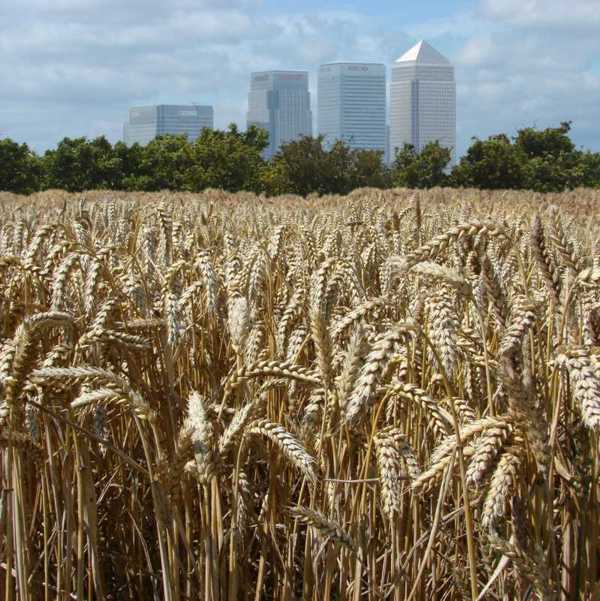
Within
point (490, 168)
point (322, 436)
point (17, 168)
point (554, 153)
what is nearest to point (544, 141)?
point (554, 153)

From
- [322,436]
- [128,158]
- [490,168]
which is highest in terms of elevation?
[128,158]

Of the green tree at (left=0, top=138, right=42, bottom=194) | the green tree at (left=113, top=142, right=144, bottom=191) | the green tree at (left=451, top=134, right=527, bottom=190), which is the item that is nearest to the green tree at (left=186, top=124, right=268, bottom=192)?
the green tree at (left=113, top=142, right=144, bottom=191)

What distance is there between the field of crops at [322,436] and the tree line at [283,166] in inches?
1047

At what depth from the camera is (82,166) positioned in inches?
1351

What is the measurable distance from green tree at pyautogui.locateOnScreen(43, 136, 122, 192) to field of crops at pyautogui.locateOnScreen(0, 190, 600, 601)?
32292mm

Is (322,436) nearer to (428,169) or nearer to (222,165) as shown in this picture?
(428,169)

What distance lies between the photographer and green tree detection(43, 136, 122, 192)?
33938mm

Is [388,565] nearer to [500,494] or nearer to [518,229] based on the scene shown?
[500,494]

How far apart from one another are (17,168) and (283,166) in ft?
33.0

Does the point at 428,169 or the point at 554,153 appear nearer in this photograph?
the point at 428,169

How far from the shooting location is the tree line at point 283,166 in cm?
2930

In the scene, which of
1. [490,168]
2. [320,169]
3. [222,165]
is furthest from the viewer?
[222,165]

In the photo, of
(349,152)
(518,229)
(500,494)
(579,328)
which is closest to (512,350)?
(500,494)

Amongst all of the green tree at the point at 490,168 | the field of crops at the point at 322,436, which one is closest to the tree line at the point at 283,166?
the green tree at the point at 490,168
